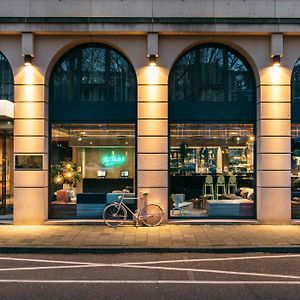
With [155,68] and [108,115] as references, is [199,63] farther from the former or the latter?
[108,115]

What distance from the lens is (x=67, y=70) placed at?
1198cm

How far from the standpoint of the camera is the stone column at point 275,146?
451 inches

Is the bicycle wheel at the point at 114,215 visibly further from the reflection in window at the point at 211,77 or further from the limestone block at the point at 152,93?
the reflection in window at the point at 211,77

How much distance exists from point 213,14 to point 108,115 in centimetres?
425

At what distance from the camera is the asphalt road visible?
5.88 meters

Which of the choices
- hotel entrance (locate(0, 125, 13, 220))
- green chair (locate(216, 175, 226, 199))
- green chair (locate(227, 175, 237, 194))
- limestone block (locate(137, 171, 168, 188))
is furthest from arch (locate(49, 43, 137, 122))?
green chair (locate(227, 175, 237, 194))

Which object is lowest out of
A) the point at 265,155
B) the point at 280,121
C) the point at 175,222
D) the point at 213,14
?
the point at 175,222

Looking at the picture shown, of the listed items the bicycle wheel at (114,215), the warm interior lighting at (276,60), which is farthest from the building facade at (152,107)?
the bicycle wheel at (114,215)

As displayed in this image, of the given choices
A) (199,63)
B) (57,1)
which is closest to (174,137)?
(199,63)

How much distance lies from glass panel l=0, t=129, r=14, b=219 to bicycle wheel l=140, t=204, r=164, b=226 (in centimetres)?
417

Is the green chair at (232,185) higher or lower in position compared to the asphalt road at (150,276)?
higher

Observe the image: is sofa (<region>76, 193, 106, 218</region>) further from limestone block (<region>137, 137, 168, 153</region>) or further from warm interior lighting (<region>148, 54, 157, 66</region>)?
warm interior lighting (<region>148, 54, 157, 66</region>)

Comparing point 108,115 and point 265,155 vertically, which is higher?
point 108,115

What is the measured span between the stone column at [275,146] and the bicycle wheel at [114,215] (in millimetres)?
4015
